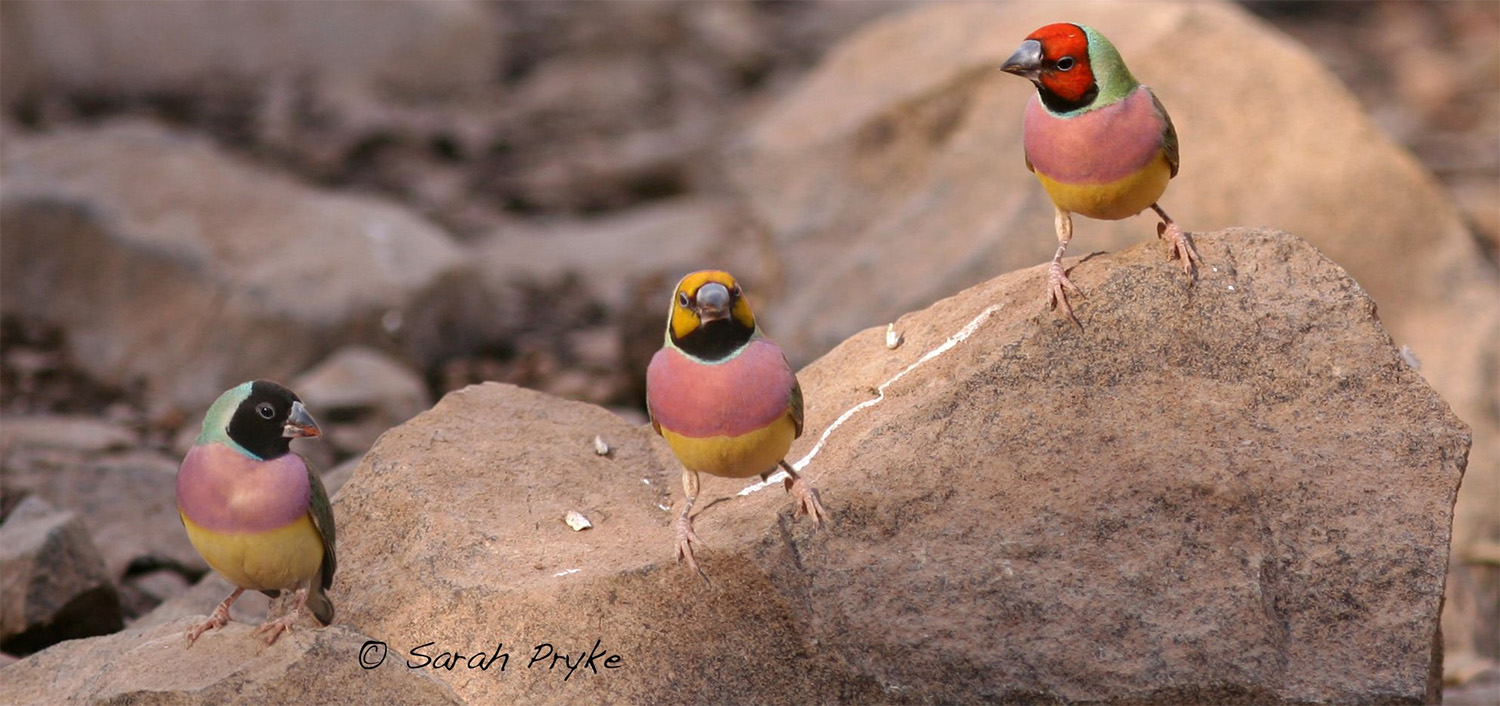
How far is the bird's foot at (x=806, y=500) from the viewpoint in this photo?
4.06 metres

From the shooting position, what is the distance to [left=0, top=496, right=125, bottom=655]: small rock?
4988mm

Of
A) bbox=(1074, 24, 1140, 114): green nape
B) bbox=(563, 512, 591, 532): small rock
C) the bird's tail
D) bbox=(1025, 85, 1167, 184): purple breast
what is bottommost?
bbox=(563, 512, 591, 532): small rock

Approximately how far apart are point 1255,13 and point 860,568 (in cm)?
1329

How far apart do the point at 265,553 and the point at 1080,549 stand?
2100mm

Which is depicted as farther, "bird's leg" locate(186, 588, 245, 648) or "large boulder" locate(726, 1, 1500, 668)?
"large boulder" locate(726, 1, 1500, 668)

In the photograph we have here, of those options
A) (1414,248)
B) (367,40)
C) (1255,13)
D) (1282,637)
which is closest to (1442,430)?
(1282,637)

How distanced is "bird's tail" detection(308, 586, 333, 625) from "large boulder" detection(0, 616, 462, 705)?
18 cm

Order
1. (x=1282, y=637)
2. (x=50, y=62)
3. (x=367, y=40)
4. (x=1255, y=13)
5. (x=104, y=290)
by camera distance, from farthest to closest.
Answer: (x=1255, y=13)
(x=367, y=40)
(x=50, y=62)
(x=104, y=290)
(x=1282, y=637)

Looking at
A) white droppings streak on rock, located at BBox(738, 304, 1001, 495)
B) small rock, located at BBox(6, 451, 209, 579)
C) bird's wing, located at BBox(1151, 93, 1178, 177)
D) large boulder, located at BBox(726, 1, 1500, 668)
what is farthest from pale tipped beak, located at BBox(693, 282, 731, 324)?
large boulder, located at BBox(726, 1, 1500, 668)

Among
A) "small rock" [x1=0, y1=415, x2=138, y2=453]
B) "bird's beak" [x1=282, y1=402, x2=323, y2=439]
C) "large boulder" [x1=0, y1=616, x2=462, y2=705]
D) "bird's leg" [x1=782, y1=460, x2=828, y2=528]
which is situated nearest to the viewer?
"large boulder" [x1=0, y1=616, x2=462, y2=705]

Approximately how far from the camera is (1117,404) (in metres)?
4.14

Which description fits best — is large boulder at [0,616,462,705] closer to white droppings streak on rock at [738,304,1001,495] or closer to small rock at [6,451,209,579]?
white droppings streak on rock at [738,304,1001,495]

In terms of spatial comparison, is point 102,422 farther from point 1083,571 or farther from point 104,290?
point 1083,571

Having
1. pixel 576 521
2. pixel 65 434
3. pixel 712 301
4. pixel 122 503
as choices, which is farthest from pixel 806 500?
pixel 65 434
